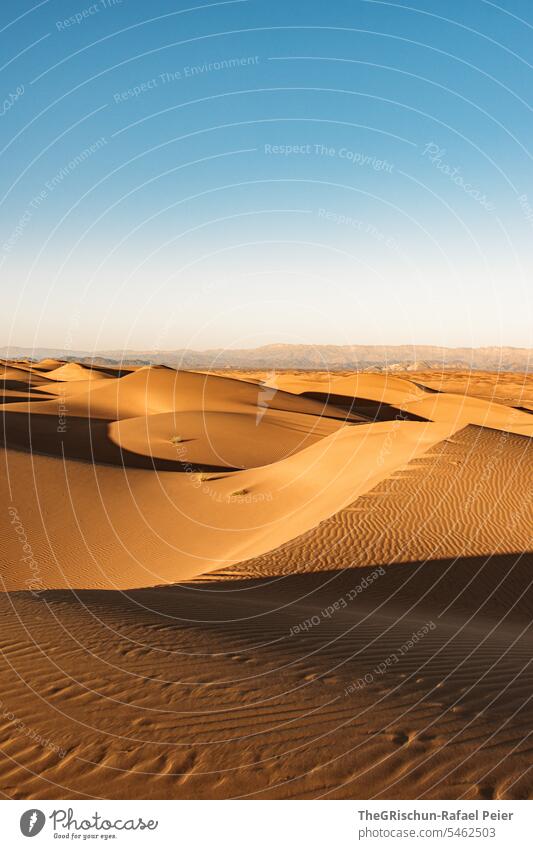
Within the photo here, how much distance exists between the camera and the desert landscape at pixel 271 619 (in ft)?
16.0

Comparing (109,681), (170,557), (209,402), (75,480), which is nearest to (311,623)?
(109,681)

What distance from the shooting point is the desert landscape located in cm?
489

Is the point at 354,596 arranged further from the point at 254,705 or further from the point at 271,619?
the point at 254,705

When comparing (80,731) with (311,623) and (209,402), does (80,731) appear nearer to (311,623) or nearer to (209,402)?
(311,623)

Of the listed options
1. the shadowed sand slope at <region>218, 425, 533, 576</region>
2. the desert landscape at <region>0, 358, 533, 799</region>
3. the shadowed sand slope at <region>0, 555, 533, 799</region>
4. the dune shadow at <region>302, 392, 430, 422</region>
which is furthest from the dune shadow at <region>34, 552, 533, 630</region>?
the dune shadow at <region>302, 392, 430, 422</region>

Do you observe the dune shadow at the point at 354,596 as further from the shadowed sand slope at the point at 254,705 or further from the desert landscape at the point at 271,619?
the shadowed sand slope at the point at 254,705

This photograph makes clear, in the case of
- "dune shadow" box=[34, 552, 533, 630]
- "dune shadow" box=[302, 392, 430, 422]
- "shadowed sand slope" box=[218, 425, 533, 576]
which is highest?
"dune shadow" box=[302, 392, 430, 422]

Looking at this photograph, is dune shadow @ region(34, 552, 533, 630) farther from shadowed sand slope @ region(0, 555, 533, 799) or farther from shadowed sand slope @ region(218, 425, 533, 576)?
shadowed sand slope @ region(218, 425, 533, 576)

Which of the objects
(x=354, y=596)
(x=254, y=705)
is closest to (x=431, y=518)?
(x=354, y=596)

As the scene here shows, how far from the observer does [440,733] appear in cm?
527

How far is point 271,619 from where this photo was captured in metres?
9.33

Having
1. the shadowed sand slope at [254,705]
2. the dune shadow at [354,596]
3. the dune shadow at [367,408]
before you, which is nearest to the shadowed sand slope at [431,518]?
the dune shadow at [354,596]

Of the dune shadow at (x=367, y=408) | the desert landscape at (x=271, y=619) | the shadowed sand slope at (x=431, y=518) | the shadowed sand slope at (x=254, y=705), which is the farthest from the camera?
the dune shadow at (x=367, y=408)

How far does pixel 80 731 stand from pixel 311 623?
178 inches
